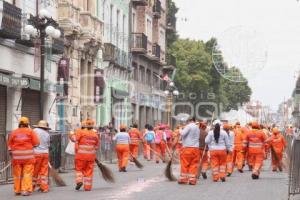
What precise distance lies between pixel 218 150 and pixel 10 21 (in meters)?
9.52

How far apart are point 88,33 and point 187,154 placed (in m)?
17.8

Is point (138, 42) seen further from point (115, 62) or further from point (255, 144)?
point (255, 144)

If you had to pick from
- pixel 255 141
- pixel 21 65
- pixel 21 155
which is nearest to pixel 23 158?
pixel 21 155

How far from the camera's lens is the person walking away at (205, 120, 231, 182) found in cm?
2078

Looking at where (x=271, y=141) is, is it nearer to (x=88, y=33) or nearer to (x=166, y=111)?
(x=88, y=33)

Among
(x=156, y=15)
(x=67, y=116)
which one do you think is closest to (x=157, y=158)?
(x=67, y=116)

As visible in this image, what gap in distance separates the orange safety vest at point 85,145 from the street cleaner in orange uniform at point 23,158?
1.20m

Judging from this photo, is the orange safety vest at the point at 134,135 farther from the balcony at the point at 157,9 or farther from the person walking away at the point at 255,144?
the balcony at the point at 157,9

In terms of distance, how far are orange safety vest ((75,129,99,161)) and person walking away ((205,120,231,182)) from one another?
4.21 meters

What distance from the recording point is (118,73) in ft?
151

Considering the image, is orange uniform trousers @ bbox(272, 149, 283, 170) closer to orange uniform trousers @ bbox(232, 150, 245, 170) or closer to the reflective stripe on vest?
orange uniform trousers @ bbox(232, 150, 245, 170)

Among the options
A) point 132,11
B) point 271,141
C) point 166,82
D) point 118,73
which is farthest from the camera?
point 166,82

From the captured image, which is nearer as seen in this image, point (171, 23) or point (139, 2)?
point (139, 2)

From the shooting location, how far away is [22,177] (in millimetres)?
16562
